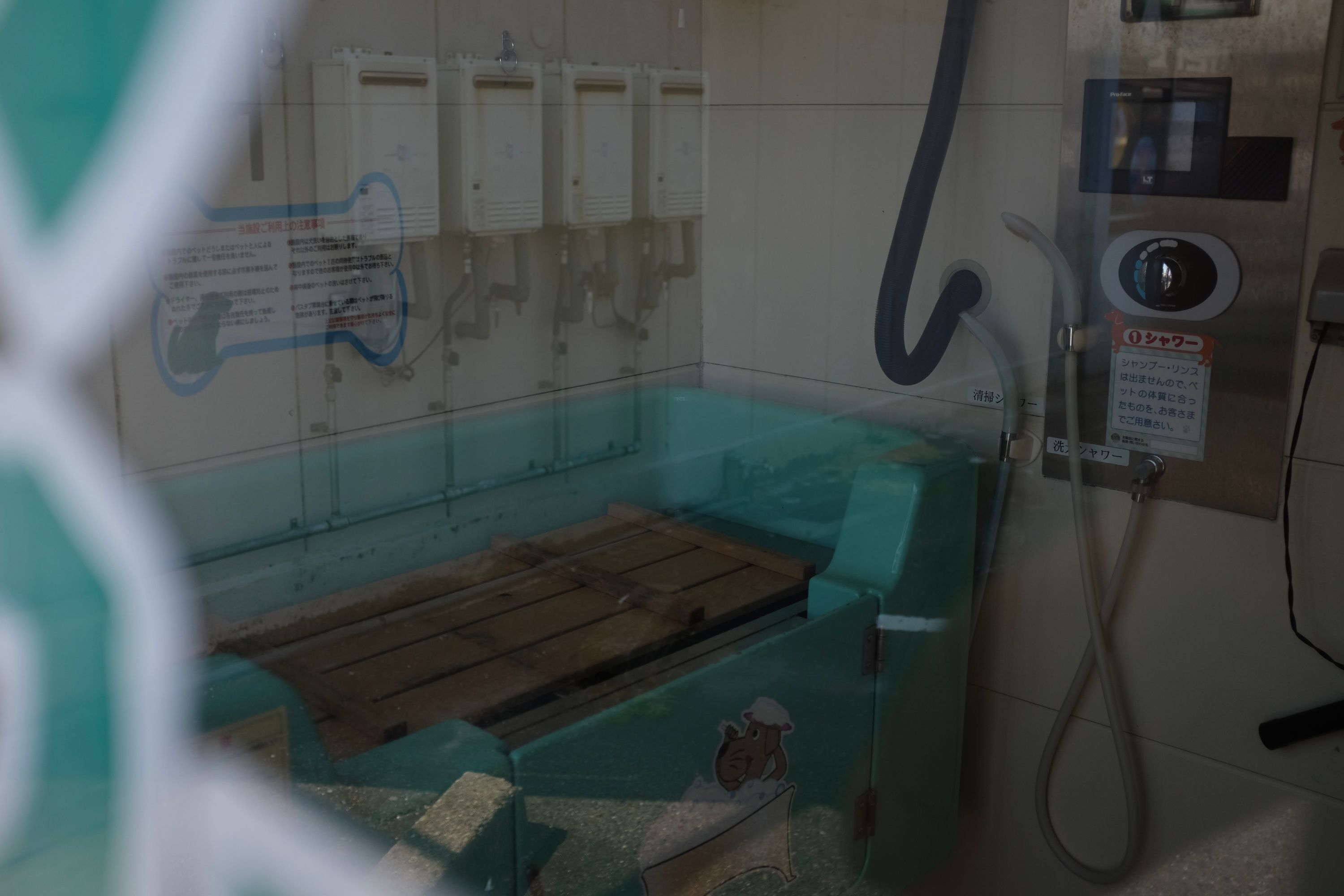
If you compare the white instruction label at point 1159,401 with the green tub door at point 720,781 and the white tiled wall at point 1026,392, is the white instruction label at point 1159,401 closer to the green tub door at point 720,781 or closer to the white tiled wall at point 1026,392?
the white tiled wall at point 1026,392

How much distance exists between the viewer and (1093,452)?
164 cm

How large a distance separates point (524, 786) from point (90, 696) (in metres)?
0.37

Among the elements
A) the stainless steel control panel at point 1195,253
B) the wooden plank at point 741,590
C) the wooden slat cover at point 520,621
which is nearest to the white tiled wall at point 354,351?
the wooden slat cover at point 520,621

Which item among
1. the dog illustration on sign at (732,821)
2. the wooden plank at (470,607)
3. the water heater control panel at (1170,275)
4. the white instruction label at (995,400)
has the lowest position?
the dog illustration on sign at (732,821)

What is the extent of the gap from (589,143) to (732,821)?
78 centimetres

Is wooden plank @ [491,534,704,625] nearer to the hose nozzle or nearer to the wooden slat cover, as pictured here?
the wooden slat cover

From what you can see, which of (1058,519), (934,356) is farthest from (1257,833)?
(934,356)

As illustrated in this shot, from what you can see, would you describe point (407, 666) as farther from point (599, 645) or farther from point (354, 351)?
point (354, 351)

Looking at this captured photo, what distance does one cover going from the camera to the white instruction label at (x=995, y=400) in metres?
1.66

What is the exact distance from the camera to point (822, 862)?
5.19ft

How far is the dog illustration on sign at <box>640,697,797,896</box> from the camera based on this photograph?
1324 mm

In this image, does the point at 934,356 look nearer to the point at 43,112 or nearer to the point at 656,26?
the point at 656,26

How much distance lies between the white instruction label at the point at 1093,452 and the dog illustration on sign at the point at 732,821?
0.52m

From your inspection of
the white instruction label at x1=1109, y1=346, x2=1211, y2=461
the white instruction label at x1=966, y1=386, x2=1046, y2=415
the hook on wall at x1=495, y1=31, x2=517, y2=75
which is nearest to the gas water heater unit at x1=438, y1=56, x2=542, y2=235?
the hook on wall at x1=495, y1=31, x2=517, y2=75
